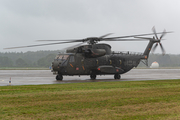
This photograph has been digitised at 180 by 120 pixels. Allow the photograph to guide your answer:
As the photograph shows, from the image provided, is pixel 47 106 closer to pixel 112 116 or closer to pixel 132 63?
pixel 112 116

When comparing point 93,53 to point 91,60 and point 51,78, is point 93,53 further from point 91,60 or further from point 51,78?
point 51,78

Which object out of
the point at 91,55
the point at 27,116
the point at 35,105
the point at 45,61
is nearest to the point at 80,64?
the point at 91,55

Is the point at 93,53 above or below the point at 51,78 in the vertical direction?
above

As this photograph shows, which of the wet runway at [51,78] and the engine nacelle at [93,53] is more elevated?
the engine nacelle at [93,53]

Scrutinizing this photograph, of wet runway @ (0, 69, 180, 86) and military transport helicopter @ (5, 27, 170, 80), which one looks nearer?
wet runway @ (0, 69, 180, 86)

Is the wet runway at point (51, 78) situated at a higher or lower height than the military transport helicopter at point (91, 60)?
lower

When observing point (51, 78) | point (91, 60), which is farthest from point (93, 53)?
point (51, 78)

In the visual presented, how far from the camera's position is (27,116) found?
8375 mm

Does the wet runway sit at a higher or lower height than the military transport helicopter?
lower

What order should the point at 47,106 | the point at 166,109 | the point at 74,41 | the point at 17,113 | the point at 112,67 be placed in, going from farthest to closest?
the point at 112,67, the point at 74,41, the point at 47,106, the point at 166,109, the point at 17,113

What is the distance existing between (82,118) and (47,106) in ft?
8.96

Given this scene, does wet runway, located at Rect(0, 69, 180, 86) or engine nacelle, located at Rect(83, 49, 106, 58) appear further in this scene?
engine nacelle, located at Rect(83, 49, 106, 58)

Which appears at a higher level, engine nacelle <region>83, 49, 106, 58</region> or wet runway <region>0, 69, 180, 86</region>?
engine nacelle <region>83, 49, 106, 58</region>

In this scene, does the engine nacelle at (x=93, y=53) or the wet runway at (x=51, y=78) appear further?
the engine nacelle at (x=93, y=53)
